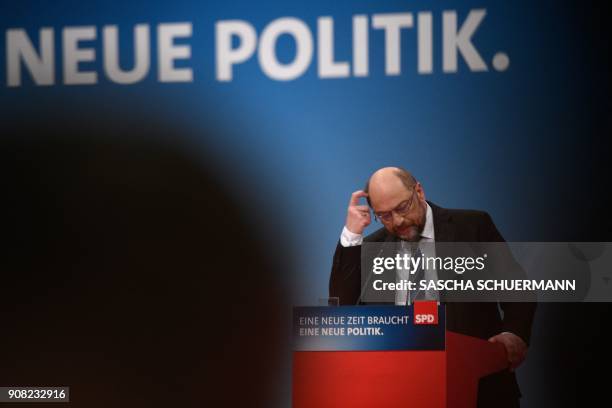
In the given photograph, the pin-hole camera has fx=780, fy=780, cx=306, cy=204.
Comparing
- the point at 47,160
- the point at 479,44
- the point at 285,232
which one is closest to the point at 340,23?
the point at 479,44

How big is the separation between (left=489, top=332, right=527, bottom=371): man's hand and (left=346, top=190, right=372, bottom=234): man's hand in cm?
78

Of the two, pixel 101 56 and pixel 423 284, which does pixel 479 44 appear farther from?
pixel 101 56

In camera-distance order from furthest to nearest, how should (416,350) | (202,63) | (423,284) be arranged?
(202,63), (423,284), (416,350)

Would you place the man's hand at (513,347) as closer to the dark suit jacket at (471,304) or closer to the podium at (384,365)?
the dark suit jacket at (471,304)

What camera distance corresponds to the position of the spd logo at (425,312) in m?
2.83

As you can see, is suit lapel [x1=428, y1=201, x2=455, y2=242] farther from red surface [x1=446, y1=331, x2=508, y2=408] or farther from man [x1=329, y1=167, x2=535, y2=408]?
red surface [x1=446, y1=331, x2=508, y2=408]

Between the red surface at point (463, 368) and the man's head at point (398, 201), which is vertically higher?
the man's head at point (398, 201)

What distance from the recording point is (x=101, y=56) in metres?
3.90

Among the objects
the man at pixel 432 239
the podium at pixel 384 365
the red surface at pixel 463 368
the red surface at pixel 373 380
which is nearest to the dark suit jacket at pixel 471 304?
the man at pixel 432 239

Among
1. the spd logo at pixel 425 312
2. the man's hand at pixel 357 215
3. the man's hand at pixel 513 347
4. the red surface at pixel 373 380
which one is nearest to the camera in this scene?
the red surface at pixel 373 380

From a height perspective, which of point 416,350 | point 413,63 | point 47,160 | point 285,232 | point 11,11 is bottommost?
point 416,350

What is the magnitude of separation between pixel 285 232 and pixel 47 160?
1274mm

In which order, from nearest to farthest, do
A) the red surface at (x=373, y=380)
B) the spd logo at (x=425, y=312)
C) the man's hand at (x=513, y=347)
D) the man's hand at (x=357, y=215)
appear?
the red surface at (x=373, y=380), the spd logo at (x=425, y=312), the man's hand at (x=513, y=347), the man's hand at (x=357, y=215)

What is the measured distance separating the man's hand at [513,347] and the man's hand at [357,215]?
2.57ft
